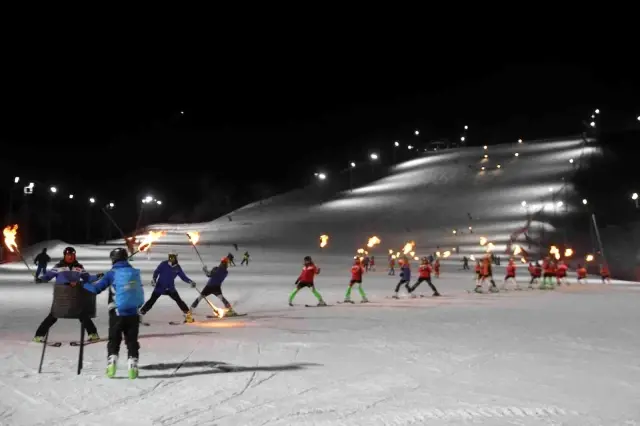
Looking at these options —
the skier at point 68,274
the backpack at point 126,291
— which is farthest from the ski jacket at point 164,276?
the backpack at point 126,291

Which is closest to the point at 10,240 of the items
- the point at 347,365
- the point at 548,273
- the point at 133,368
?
the point at 133,368

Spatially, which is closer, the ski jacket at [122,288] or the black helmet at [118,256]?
the ski jacket at [122,288]

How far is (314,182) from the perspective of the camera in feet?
296

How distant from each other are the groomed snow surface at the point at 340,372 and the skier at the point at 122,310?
0.26m

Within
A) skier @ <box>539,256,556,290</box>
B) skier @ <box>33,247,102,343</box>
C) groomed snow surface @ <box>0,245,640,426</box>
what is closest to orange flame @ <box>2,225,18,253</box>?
groomed snow surface @ <box>0,245,640,426</box>

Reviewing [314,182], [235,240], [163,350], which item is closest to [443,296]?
[163,350]

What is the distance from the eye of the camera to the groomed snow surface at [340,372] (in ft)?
19.6

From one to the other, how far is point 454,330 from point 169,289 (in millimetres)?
5728

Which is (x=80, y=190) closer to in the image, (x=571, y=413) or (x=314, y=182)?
(x=314, y=182)

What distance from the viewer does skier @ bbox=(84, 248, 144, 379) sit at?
24.4ft

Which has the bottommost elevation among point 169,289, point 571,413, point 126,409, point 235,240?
point 571,413

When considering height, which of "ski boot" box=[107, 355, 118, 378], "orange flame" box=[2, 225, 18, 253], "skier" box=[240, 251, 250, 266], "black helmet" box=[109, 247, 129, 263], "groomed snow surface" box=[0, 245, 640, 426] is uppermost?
"skier" box=[240, 251, 250, 266]

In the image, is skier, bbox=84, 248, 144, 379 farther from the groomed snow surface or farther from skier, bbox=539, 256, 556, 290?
skier, bbox=539, 256, 556, 290

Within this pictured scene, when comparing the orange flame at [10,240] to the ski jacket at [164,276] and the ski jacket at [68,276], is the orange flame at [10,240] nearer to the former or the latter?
the ski jacket at [68,276]
